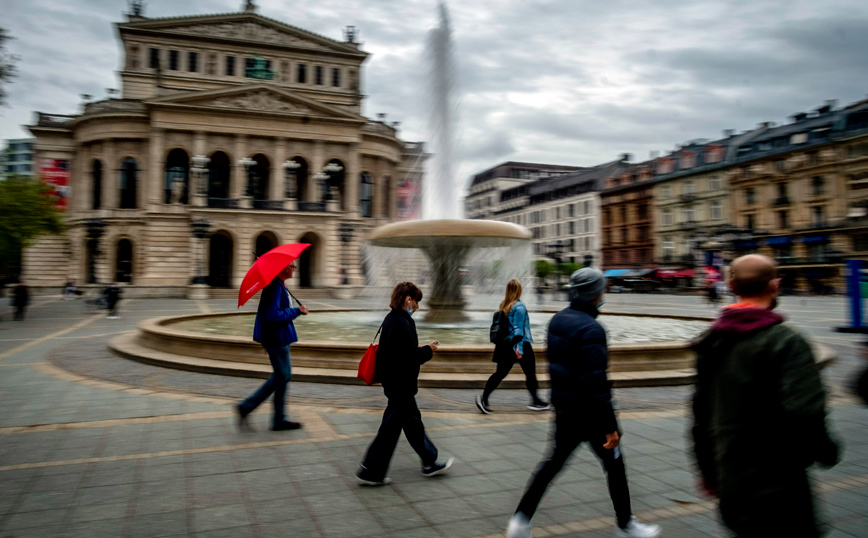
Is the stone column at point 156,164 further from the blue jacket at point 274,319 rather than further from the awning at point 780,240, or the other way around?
the awning at point 780,240

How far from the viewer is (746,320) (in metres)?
2.40

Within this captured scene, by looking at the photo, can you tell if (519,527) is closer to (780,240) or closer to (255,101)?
(255,101)

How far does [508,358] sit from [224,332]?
8.52 meters

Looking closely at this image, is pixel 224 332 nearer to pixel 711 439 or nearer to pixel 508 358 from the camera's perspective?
pixel 508 358

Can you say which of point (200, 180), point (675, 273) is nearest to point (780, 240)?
point (675, 273)

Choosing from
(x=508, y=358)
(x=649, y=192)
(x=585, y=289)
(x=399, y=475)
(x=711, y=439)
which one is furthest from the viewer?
(x=649, y=192)

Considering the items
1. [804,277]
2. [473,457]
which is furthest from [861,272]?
[804,277]

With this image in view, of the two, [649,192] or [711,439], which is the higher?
[649,192]

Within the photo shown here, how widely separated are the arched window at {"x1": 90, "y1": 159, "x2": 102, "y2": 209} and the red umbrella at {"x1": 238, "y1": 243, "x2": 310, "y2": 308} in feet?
165

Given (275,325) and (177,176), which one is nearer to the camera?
(275,325)

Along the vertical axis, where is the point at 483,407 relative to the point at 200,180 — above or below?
below

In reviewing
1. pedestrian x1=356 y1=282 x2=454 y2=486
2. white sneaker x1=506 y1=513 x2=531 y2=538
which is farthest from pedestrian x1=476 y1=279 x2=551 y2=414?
white sneaker x1=506 y1=513 x2=531 y2=538

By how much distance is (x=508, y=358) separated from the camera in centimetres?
685

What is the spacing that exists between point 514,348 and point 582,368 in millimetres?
3402
